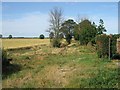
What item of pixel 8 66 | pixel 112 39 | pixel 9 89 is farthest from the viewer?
pixel 112 39

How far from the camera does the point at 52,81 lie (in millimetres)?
14812

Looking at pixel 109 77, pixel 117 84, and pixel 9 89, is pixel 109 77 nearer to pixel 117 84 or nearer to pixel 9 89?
pixel 117 84

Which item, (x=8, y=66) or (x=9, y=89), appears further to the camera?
(x=8, y=66)

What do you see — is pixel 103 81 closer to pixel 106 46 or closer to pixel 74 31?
pixel 106 46

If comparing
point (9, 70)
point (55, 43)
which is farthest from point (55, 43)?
point (9, 70)

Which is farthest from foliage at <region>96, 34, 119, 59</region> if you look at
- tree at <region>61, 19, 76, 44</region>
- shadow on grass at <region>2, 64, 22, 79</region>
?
tree at <region>61, 19, 76, 44</region>

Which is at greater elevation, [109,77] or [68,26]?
[68,26]

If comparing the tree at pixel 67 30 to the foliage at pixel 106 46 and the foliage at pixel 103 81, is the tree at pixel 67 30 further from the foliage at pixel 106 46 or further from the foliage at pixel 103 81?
the foliage at pixel 103 81

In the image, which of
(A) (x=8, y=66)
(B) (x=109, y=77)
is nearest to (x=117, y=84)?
(B) (x=109, y=77)

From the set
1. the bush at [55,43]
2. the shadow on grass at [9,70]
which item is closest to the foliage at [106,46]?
the shadow on grass at [9,70]

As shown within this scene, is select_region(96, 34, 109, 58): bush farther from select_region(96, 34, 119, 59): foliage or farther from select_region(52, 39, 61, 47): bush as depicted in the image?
select_region(52, 39, 61, 47): bush

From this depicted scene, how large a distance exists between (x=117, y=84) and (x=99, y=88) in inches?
37.3

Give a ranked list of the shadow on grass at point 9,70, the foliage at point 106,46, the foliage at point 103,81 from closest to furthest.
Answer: the foliage at point 103,81, the shadow on grass at point 9,70, the foliage at point 106,46

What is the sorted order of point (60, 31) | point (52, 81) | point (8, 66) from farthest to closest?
point (60, 31)
point (8, 66)
point (52, 81)
